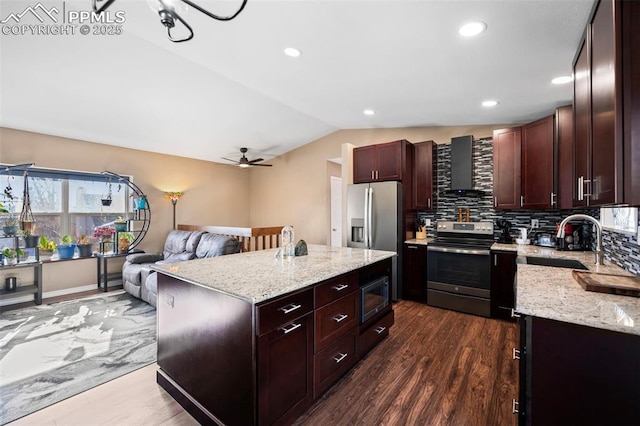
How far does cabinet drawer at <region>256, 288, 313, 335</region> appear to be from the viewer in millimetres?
1359

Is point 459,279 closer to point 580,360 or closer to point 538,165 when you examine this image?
point 538,165

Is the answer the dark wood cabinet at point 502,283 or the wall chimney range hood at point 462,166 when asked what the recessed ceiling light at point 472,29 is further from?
the dark wood cabinet at point 502,283

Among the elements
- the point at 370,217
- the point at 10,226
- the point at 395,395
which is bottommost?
the point at 395,395

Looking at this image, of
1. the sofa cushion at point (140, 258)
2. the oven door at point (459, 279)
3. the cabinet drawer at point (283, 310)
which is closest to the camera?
the cabinet drawer at point (283, 310)

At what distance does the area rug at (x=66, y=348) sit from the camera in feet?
6.51

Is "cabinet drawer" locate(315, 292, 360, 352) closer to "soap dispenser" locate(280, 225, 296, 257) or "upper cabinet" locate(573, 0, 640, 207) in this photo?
"soap dispenser" locate(280, 225, 296, 257)

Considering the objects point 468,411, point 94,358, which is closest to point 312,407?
point 468,411

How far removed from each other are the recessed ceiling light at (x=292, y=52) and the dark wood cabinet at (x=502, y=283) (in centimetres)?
311

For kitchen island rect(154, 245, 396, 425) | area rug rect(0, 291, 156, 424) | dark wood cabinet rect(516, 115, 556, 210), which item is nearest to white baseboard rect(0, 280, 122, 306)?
area rug rect(0, 291, 156, 424)

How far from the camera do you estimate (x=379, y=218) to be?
405 cm

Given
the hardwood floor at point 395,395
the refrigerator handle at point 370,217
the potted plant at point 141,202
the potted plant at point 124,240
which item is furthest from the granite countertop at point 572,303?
the potted plant at point 141,202

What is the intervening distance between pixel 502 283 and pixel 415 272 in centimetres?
105

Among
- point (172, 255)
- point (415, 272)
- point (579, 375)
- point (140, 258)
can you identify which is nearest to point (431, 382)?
point (579, 375)

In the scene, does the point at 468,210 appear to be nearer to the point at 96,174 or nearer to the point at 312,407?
the point at 312,407
